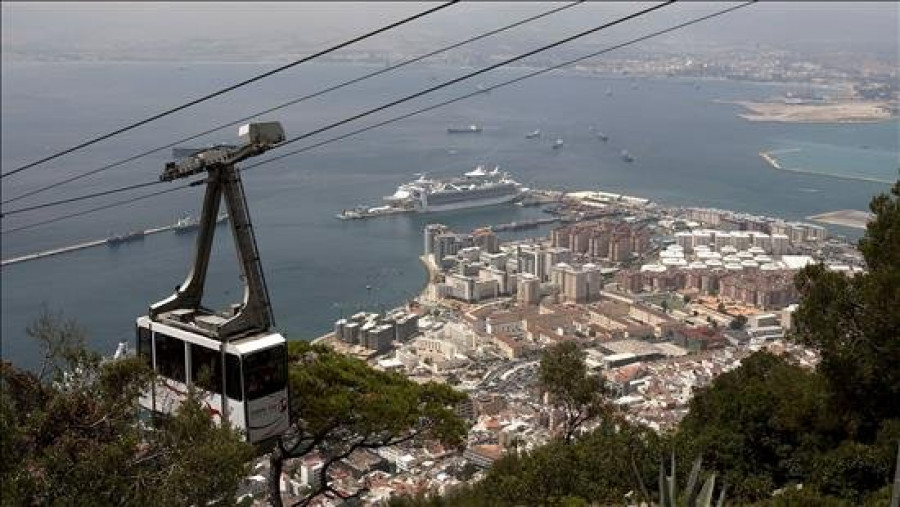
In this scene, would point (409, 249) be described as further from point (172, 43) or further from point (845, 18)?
point (845, 18)

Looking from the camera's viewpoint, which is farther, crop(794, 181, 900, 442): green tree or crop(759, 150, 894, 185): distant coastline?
crop(759, 150, 894, 185): distant coastline

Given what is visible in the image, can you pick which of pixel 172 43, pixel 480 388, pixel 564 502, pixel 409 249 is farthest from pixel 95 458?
pixel 172 43

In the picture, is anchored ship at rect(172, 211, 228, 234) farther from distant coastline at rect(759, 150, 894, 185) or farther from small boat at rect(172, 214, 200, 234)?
distant coastline at rect(759, 150, 894, 185)

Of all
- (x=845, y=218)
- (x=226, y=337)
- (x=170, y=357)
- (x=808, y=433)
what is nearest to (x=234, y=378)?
(x=226, y=337)

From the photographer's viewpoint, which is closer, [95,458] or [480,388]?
[95,458]

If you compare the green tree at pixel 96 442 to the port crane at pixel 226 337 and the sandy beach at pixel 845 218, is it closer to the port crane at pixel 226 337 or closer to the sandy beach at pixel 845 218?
the port crane at pixel 226 337

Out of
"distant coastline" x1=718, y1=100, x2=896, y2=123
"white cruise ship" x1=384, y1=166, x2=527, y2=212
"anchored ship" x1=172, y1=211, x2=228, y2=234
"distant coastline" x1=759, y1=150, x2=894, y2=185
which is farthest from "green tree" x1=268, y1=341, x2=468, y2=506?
"distant coastline" x1=718, y1=100, x2=896, y2=123

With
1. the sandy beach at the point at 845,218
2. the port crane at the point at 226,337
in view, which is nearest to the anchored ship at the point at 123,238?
the sandy beach at the point at 845,218
